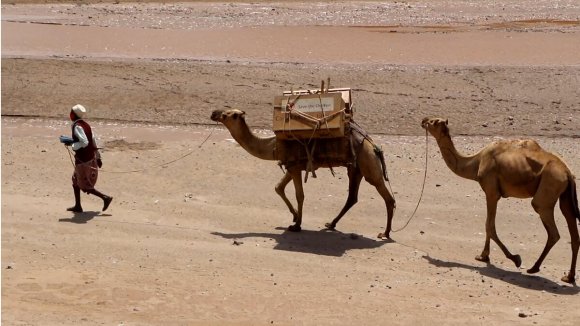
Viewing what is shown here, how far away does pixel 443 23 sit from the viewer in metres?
33.0

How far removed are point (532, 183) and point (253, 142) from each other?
3.48 metres

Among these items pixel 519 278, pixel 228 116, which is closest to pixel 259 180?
pixel 228 116

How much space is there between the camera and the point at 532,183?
12.9m

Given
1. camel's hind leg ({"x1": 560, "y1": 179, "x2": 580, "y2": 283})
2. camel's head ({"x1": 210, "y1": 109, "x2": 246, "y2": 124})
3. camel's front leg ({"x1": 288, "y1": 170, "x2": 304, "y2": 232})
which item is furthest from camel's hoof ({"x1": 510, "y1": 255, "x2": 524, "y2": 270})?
camel's head ({"x1": 210, "y1": 109, "x2": 246, "y2": 124})

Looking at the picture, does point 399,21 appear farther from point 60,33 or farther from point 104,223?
point 104,223

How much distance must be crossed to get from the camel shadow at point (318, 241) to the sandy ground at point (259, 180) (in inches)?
1.7

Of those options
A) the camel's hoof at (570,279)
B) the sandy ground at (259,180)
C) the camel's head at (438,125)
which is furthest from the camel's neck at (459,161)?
the camel's hoof at (570,279)

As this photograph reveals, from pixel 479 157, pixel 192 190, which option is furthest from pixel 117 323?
pixel 192 190

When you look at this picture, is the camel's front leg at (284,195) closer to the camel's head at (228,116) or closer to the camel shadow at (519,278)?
the camel's head at (228,116)

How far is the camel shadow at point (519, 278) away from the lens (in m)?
12.6

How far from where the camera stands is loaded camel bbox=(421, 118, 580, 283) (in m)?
12.7

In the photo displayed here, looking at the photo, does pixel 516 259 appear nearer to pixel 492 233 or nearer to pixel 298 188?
pixel 492 233

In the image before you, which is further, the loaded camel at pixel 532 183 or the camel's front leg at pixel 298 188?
the camel's front leg at pixel 298 188

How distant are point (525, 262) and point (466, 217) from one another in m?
1.81
